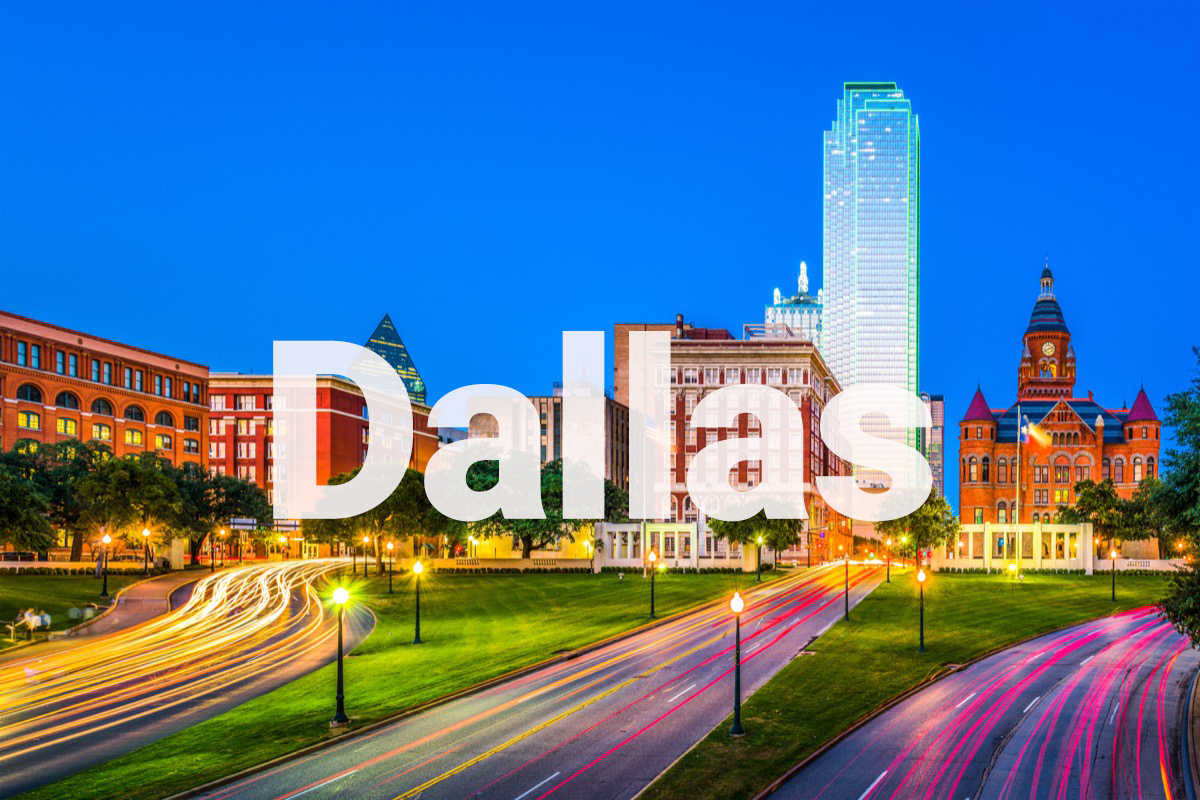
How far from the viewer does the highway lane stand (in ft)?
85.6

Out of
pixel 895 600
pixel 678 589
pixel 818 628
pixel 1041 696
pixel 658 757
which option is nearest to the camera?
pixel 658 757

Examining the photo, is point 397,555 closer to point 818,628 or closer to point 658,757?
point 818,628

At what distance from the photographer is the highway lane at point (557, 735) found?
2608cm

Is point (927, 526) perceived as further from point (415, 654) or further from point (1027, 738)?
point (1027, 738)

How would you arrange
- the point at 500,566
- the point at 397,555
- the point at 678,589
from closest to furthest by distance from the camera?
the point at 678,589 → the point at 500,566 → the point at 397,555

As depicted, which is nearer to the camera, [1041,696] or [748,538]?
[1041,696]

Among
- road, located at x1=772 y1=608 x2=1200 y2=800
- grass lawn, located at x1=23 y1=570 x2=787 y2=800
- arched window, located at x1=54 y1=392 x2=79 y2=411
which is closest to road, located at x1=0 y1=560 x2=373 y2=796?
grass lawn, located at x1=23 y1=570 x2=787 y2=800

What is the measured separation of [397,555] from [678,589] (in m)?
41.0

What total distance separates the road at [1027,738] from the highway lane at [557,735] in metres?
5.09

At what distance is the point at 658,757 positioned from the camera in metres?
29.0

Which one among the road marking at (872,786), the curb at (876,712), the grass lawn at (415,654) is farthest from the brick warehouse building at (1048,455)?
the road marking at (872,786)

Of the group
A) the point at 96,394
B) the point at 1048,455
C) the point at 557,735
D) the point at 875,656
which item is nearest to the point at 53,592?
the point at 96,394

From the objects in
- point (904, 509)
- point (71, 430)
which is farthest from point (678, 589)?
point (71, 430)

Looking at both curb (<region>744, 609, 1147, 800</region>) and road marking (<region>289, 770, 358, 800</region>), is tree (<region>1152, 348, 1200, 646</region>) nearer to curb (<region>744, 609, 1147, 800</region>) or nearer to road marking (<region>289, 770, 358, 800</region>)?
curb (<region>744, 609, 1147, 800</region>)
